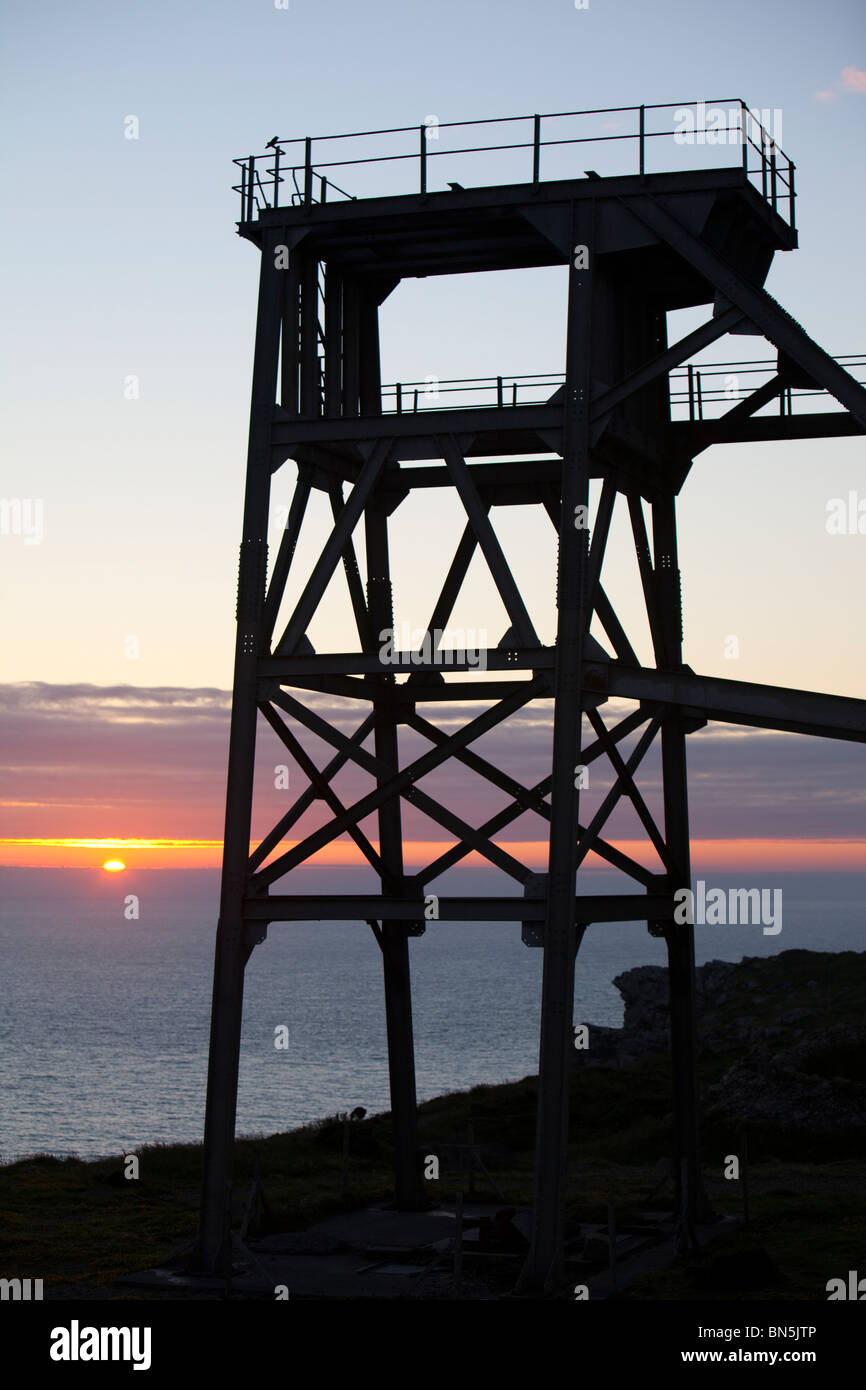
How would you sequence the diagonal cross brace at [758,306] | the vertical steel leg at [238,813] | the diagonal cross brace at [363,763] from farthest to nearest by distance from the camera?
the diagonal cross brace at [363,763]
the vertical steel leg at [238,813]
the diagonal cross brace at [758,306]

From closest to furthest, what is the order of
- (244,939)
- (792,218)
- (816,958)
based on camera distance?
(244,939) → (792,218) → (816,958)

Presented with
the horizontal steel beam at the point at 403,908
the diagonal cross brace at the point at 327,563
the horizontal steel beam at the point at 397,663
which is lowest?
the horizontal steel beam at the point at 403,908

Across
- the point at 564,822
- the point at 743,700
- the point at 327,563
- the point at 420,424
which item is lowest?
the point at 564,822

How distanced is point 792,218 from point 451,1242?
17.6 meters

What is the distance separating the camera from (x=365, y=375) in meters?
29.1

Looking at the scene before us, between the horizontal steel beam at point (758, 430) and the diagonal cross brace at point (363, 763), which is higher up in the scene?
the horizontal steel beam at point (758, 430)

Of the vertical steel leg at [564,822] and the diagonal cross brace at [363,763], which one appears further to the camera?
the diagonal cross brace at [363,763]

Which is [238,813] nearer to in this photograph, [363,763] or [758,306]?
[363,763]

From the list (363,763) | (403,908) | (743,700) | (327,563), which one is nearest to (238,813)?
(363,763)

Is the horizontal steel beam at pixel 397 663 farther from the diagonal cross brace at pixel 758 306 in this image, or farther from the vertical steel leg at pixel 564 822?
the diagonal cross brace at pixel 758 306

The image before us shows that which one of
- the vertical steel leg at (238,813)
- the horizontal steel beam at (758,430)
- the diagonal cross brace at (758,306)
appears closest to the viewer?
the diagonal cross brace at (758,306)
